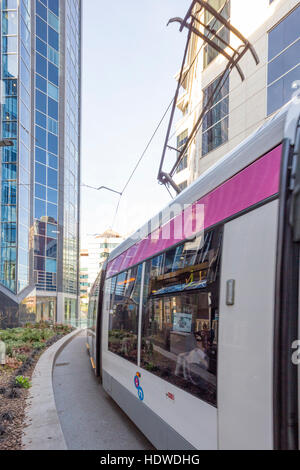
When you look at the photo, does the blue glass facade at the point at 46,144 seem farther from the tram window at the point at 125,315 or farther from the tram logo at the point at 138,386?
the tram logo at the point at 138,386

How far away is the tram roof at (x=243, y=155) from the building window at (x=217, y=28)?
12.1 meters

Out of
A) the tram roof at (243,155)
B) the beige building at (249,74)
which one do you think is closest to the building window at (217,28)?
the beige building at (249,74)

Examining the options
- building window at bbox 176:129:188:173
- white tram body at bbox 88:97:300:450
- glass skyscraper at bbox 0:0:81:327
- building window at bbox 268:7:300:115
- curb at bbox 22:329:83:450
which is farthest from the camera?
glass skyscraper at bbox 0:0:81:327

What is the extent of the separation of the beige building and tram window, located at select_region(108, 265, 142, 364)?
603cm

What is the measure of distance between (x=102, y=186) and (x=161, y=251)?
41.3 feet

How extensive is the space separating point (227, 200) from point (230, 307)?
0.88 m

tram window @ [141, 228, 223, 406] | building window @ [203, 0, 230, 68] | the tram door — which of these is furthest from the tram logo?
building window @ [203, 0, 230, 68]

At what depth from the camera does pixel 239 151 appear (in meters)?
2.80

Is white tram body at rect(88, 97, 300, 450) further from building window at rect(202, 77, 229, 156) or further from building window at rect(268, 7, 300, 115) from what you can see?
building window at rect(202, 77, 229, 156)

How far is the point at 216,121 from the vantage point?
1402 cm

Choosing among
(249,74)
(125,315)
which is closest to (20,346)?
(125,315)

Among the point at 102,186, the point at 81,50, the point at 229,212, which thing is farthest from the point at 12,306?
the point at 81,50

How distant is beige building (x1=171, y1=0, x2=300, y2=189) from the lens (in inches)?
409

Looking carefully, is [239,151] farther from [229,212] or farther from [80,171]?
[80,171]
